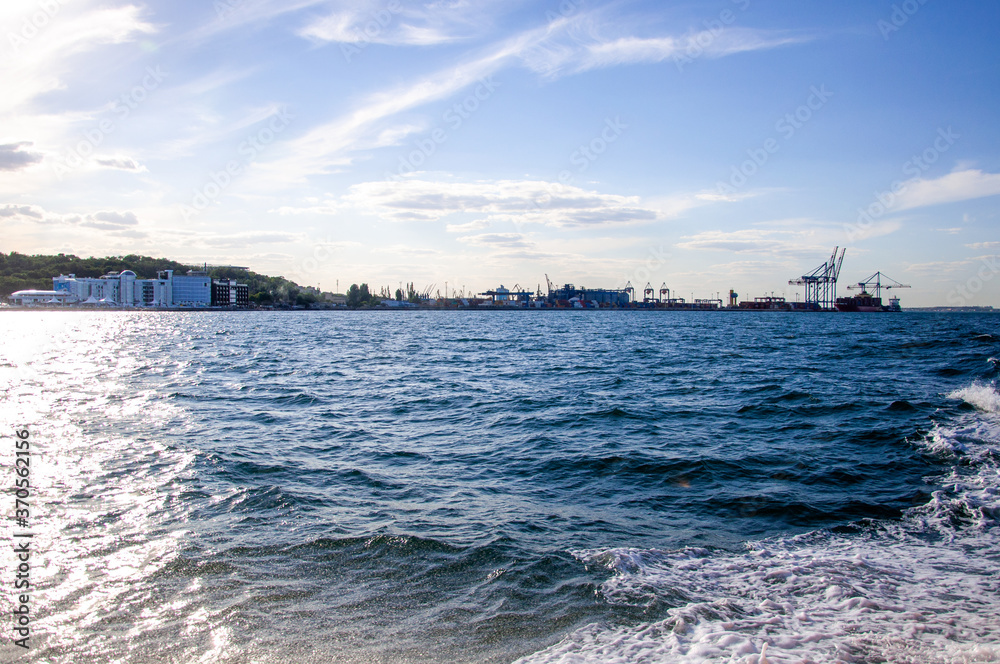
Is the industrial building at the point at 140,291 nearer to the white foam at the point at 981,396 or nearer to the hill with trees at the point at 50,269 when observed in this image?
the hill with trees at the point at 50,269

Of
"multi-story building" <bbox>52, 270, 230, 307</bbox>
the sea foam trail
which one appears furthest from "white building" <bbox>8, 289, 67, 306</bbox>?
the sea foam trail

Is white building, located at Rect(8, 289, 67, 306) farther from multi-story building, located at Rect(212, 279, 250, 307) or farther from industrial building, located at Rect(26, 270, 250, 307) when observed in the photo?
multi-story building, located at Rect(212, 279, 250, 307)

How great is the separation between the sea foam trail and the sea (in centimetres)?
3

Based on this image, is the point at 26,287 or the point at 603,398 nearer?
the point at 603,398

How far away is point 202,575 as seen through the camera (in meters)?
5.66

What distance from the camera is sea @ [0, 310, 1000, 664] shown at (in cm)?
469

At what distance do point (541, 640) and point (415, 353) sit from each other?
1264 inches

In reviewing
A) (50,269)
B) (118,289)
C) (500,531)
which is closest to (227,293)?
(118,289)

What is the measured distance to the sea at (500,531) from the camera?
4691mm

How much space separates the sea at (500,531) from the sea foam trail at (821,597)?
0.09 ft

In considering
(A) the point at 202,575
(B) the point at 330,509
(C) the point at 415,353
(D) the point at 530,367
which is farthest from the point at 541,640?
(C) the point at 415,353

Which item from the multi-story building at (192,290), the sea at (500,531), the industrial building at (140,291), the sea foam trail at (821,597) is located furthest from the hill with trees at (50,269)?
the sea foam trail at (821,597)

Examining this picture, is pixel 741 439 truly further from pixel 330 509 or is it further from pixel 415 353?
pixel 415 353

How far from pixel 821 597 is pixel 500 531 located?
11.8 feet
